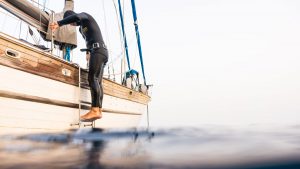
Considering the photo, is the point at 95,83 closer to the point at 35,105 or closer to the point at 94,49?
the point at 94,49

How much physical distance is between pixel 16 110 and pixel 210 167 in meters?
3.35

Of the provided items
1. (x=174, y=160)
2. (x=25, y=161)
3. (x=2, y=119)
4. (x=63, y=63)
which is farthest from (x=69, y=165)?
(x=63, y=63)

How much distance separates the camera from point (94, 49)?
5227 millimetres

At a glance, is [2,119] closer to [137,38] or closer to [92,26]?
[92,26]

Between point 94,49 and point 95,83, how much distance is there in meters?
0.72

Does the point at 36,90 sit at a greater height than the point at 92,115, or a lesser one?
greater

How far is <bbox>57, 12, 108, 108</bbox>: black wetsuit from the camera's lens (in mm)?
4980

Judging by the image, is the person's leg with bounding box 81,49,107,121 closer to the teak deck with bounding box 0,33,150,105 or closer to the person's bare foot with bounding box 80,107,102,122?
the person's bare foot with bounding box 80,107,102,122

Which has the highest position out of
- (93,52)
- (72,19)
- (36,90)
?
(72,19)

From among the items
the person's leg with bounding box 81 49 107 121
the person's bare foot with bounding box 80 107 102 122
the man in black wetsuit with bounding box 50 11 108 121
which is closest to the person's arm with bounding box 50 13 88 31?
the man in black wetsuit with bounding box 50 11 108 121

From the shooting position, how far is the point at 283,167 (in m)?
1.17

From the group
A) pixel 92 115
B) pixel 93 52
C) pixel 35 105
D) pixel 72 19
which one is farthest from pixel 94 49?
pixel 35 105

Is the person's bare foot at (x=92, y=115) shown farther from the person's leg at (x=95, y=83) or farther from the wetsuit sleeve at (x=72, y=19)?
the wetsuit sleeve at (x=72, y=19)

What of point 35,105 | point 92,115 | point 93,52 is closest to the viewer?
point 35,105
